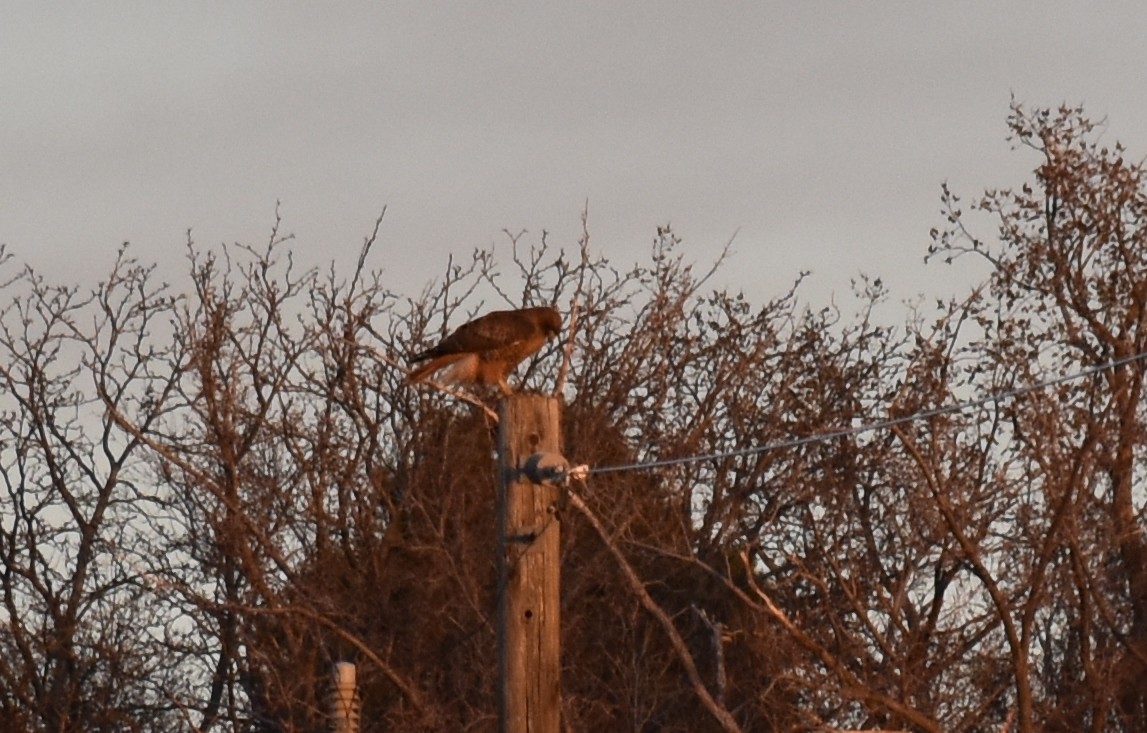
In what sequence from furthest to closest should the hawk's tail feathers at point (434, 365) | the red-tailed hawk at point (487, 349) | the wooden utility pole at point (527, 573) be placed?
the red-tailed hawk at point (487, 349) < the hawk's tail feathers at point (434, 365) < the wooden utility pole at point (527, 573)

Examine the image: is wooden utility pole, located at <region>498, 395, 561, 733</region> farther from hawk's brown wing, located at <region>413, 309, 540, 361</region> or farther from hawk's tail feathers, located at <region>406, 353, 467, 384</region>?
hawk's brown wing, located at <region>413, 309, 540, 361</region>

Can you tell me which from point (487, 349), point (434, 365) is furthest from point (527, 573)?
point (487, 349)

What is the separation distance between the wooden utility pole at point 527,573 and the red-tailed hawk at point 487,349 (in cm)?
249

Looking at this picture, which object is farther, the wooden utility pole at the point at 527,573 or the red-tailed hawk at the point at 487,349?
the red-tailed hawk at the point at 487,349

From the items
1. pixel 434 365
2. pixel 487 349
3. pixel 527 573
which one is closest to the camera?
pixel 527 573

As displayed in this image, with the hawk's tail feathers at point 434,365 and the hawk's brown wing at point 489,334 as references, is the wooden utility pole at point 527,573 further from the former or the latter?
the hawk's brown wing at point 489,334

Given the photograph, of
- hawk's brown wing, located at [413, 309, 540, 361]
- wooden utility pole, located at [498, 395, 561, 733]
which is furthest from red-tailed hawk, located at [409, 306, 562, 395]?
wooden utility pole, located at [498, 395, 561, 733]

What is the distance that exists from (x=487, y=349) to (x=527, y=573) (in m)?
3.07

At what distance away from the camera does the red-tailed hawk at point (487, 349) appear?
1148cm

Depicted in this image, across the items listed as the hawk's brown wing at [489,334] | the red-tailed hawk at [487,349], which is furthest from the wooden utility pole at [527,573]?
the hawk's brown wing at [489,334]

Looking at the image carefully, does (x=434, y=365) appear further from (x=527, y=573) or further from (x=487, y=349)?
(x=527, y=573)

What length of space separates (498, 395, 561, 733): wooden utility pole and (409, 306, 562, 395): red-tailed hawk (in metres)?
2.49

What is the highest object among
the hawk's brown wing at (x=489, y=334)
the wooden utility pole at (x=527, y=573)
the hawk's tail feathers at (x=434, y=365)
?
the hawk's brown wing at (x=489, y=334)

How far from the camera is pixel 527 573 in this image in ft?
28.5
